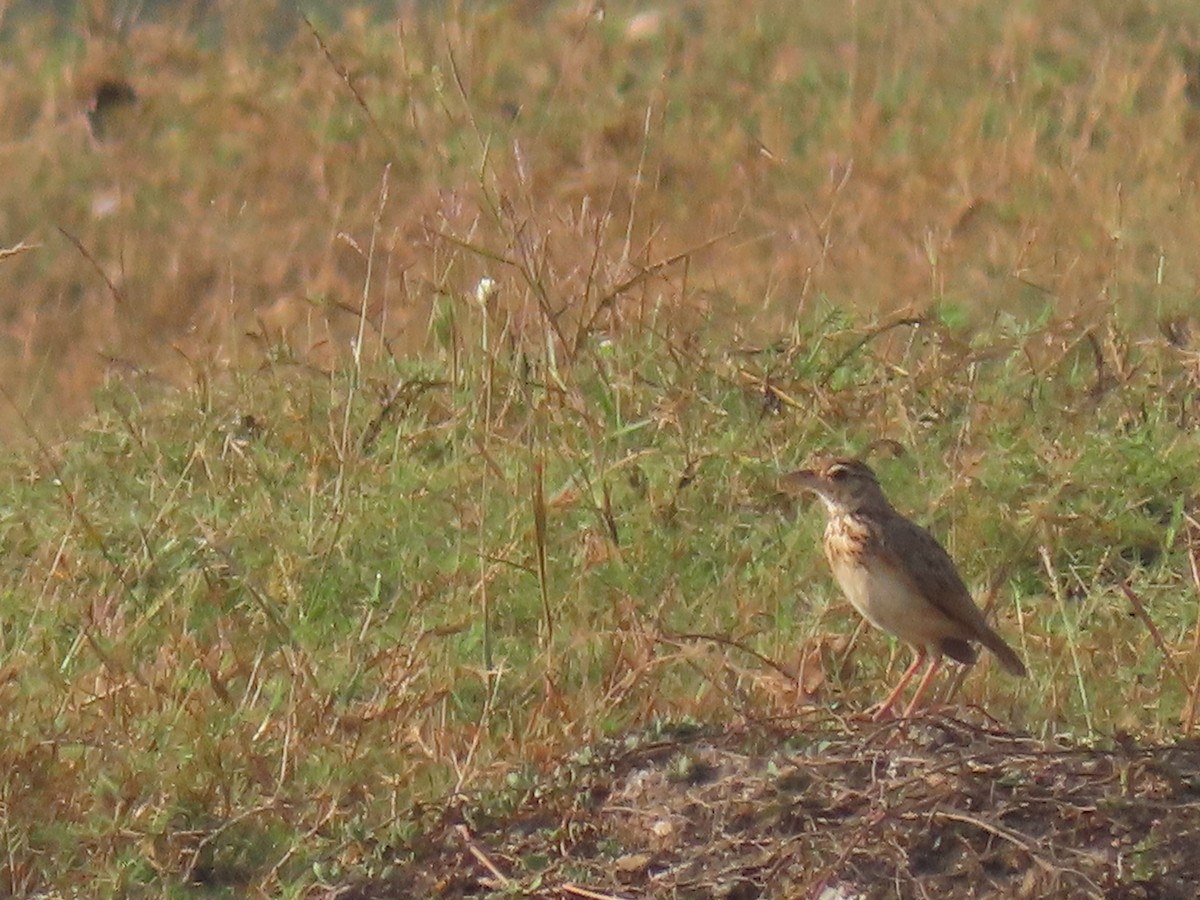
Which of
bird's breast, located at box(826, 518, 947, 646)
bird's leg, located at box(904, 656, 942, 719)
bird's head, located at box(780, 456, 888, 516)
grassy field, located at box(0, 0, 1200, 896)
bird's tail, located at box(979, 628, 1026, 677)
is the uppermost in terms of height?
bird's head, located at box(780, 456, 888, 516)

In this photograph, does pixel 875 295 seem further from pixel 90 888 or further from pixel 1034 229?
pixel 90 888

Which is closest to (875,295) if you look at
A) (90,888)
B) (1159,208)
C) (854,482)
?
(1159,208)

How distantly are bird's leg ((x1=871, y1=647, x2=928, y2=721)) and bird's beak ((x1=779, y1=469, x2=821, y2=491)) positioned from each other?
0.48 metres

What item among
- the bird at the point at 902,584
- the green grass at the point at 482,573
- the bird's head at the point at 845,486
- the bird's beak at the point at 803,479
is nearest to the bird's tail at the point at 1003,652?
the bird at the point at 902,584

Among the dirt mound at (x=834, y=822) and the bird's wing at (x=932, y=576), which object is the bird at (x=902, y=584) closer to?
the bird's wing at (x=932, y=576)

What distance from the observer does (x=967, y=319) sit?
8117 millimetres

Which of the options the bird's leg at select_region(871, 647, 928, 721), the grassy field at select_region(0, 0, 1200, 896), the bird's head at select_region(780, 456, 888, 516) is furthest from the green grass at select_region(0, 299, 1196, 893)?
the bird's head at select_region(780, 456, 888, 516)

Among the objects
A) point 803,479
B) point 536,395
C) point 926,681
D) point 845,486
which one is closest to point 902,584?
point 926,681

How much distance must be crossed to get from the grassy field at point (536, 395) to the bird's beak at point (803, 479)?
389 mm

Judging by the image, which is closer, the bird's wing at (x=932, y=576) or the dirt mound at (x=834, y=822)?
the dirt mound at (x=834, y=822)

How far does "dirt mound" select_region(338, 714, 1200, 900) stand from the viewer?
4.09m

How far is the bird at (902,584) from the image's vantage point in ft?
17.3

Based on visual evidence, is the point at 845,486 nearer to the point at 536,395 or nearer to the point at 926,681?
the point at 926,681

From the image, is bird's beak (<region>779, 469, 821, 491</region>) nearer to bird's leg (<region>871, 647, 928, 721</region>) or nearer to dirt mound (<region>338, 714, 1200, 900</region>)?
bird's leg (<region>871, 647, 928, 721</region>)
